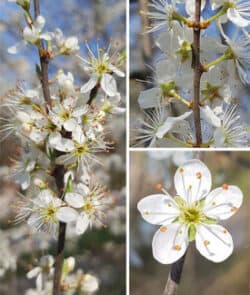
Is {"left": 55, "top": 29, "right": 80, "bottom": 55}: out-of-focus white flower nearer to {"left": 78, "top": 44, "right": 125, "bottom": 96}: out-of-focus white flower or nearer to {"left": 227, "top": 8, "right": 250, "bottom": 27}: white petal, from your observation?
{"left": 78, "top": 44, "right": 125, "bottom": 96}: out-of-focus white flower

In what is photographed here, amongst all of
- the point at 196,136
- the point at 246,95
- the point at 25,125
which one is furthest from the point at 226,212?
the point at 25,125

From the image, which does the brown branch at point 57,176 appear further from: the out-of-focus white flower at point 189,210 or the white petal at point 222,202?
the white petal at point 222,202

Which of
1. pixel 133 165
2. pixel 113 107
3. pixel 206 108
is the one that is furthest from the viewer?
pixel 133 165

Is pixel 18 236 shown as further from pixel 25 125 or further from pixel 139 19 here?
pixel 139 19

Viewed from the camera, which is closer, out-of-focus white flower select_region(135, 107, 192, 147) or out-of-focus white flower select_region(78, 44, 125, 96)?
out-of-focus white flower select_region(135, 107, 192, 147)

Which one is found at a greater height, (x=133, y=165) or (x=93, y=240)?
(x=133, y=165)

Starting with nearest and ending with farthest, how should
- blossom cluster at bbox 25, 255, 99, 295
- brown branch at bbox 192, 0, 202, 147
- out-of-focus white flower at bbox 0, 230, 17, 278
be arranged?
brown branch at bbox 192, 0, 202, 147 < blossom cluster at bbox 25, 255, 99, 295 < out-of-focus white flower at bbox 0, 230, 17, 278

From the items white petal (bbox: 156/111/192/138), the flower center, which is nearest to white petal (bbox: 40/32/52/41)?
white petal (bbox: 156/111/192/138)

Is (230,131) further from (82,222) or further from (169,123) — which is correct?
(82,222)

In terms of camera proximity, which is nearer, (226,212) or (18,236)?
(226,212)
